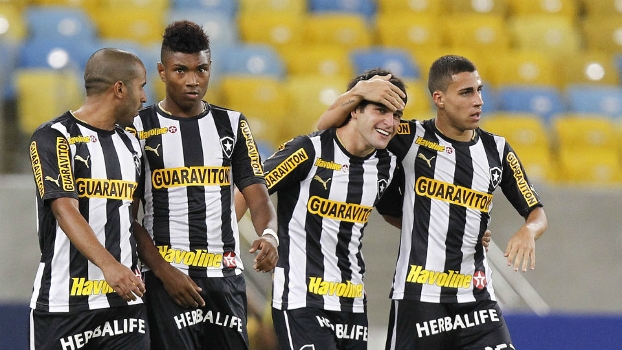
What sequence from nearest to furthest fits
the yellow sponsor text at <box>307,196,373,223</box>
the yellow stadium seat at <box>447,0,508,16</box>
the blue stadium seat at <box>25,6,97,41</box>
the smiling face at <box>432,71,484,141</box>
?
the yellow sponsor text at <box>307,196,373,223</box> < the smiling face at <box>432,71,484,141</box> < the blue stadium seat at <box>25,6,97,41</box> < the yellow stadium seat at <box>447,0,508,16</box>

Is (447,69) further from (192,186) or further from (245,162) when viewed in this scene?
(192,186)

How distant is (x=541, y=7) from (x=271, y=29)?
335 centimetres

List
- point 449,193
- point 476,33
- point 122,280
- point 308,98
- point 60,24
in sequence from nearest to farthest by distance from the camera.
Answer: point 122,280
point 449,193
point 308,98
point 60,24
point 476,33

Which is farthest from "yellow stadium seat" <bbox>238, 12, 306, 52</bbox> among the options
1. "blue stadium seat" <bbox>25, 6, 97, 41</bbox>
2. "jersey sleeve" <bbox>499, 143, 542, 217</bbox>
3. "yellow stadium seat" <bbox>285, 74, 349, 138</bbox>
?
"jersey sleeve" <bbox>499, 143, 542, 217</bbox>

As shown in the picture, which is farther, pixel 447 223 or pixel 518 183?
pixel 518 183

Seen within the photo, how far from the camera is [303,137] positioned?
17.5 ft

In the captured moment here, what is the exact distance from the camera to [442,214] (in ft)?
17.7

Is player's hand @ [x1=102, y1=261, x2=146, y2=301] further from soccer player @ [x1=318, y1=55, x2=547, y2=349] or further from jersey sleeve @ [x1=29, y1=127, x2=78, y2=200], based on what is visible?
soccer player @ [x1=318, y1=55, x2=547, y2=349]

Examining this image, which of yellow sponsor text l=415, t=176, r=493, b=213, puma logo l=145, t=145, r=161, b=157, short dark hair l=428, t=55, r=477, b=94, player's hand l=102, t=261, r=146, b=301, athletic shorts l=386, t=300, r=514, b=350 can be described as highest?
short dark hair l=428, t=55, r=477, b=94

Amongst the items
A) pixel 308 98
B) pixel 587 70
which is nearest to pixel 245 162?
pixel 308 98

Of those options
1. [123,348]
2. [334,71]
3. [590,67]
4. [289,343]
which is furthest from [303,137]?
[590,67]

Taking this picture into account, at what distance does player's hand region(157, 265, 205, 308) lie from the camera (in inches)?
190

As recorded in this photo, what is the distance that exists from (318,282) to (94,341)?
3.75ft

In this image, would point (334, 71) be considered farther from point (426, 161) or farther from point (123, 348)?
point (123, 348)
